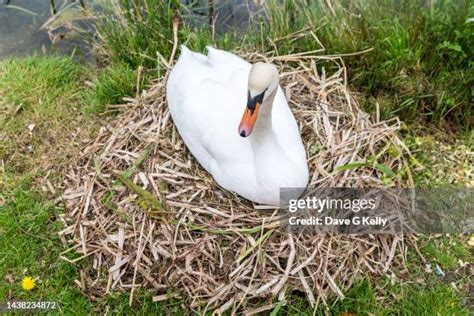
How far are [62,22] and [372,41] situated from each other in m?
2.47

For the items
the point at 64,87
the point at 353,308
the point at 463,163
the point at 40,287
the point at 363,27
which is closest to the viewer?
the point at 353,308

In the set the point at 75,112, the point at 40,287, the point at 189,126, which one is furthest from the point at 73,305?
the point at 75,112

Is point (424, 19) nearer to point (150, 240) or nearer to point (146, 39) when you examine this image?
point (146, 39)

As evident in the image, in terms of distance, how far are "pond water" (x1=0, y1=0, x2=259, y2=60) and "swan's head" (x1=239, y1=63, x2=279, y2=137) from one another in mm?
2084

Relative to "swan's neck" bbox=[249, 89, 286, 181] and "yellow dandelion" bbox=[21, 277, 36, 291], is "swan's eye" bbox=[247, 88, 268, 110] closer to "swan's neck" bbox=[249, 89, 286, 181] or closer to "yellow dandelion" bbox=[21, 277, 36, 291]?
"swan's neck" bbox=[249, 89, 286, 181]

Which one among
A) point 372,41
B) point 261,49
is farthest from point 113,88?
point 372,41

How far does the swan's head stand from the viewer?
9.04ft

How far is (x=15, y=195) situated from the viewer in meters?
3.79

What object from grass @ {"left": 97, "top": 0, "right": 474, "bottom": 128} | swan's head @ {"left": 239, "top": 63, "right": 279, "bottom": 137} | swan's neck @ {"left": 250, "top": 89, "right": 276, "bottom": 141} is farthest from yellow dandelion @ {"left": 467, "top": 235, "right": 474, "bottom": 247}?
swan's head @ {"left": 239, "top": 63, "right": 279, "bottom": 137}

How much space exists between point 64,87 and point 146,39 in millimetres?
714

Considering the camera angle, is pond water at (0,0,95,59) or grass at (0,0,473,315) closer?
grass at (0,0,473,315)

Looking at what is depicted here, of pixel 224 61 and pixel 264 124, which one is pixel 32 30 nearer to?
pixel 224 61

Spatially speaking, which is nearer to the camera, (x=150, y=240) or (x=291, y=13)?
(x=150, y=240)

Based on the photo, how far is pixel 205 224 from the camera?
3.21m
